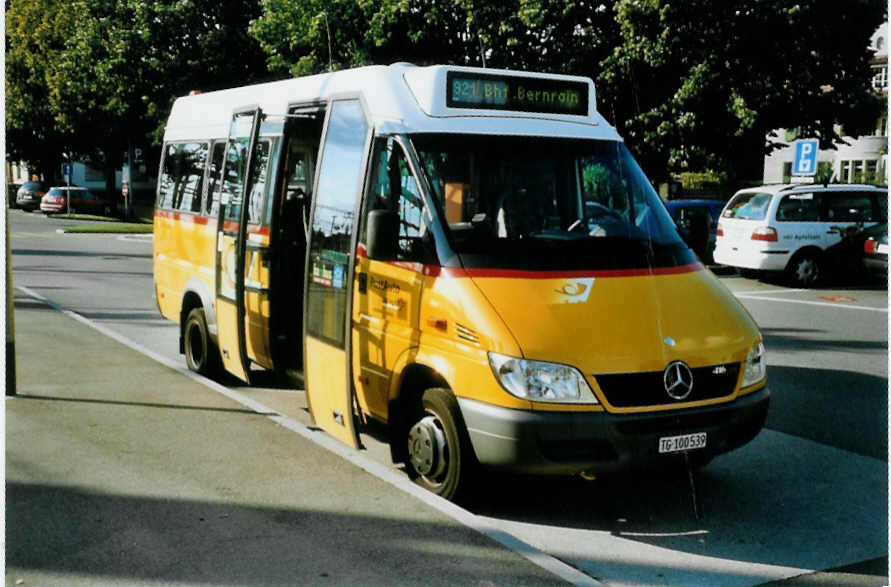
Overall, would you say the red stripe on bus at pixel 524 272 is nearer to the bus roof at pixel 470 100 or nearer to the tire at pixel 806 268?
the bus roof at pixel 470 100

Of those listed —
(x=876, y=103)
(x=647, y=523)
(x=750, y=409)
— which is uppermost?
(x=876, y=103)

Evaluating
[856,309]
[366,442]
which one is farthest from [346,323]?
[856,309]

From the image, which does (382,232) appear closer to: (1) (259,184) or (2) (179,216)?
(1) (259,184)

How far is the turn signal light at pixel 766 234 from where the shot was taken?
18.0 m

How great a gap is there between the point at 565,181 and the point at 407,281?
1169 mm

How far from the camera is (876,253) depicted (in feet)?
57.5

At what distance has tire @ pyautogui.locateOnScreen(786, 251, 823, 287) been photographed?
1805cm

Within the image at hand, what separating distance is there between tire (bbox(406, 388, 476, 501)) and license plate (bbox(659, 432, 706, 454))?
999 millimetres

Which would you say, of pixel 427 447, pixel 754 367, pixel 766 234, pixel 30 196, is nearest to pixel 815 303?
pixel 766 234

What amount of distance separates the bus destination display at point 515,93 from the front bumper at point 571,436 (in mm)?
1960

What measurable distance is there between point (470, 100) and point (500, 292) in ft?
4.75

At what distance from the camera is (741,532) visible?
5332 millimetres

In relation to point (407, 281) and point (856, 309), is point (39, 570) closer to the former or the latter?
point (407, 281)

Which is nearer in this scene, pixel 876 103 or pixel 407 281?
pixel 407 281
